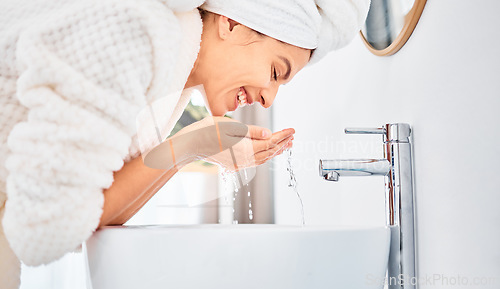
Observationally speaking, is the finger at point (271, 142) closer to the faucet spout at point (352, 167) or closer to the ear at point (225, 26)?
the faucet spout at point (352, 167)

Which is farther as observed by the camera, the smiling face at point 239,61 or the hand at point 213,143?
the smiling face at point 239,61

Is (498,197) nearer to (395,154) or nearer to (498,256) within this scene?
(498,256)

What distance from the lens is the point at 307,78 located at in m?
1.52

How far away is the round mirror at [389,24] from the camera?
0.85m

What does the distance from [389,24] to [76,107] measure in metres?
0.65

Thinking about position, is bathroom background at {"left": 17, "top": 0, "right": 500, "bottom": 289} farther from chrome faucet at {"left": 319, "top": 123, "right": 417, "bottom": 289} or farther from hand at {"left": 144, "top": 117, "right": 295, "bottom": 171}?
hand at {"left": 144, "top": 117, "right": 295, "bottom": 171}

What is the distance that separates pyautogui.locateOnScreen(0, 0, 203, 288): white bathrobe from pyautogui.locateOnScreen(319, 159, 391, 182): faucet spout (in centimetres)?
33

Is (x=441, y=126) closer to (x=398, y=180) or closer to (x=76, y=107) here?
(x=398, y=180)

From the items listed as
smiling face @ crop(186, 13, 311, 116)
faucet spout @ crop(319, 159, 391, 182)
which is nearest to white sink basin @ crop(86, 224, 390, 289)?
faucet spout @ crop(319, 159, 391, 182)

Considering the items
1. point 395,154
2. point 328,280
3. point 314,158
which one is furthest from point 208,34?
point 314,158

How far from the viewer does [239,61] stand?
0.89 m

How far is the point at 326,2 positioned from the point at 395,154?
316mm

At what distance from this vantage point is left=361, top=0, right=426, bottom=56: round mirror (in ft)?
2.79

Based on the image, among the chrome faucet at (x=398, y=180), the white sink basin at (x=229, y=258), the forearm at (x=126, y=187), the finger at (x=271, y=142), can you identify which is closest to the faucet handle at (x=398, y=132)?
the chrome faucet at (x=398, y=180)
